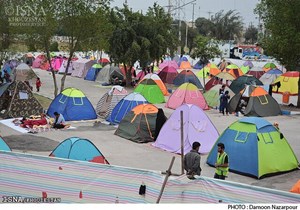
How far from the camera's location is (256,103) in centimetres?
2128

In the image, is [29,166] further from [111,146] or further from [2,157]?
[111,146]

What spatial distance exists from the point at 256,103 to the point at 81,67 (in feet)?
74.5

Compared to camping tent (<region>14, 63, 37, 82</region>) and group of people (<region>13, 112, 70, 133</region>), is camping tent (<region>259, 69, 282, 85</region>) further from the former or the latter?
group of people (<region>13, 112, 70, 133</region>)

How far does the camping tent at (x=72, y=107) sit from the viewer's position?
63.5ft

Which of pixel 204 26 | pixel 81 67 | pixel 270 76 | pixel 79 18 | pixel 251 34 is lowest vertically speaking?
pixel 270 76

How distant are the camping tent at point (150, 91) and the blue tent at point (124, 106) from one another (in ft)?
20.4

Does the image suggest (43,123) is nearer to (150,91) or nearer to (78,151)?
(78,151)

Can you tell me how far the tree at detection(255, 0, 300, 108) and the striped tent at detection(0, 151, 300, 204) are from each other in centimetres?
1719

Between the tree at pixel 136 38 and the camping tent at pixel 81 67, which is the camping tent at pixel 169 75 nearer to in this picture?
the tree at pixel 136 38

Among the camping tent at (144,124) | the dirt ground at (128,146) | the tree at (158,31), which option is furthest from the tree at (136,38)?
the camping tent at (144,124)

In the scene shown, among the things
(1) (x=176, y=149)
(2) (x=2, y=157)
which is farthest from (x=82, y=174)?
(1) (x=176, y=149)

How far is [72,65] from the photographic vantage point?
4241 cm

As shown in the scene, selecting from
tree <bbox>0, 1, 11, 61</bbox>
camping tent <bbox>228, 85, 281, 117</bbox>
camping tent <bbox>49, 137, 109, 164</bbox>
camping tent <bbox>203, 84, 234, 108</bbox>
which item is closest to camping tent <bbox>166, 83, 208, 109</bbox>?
camping tent <bbox>203, 84, 234, 108</bbox>

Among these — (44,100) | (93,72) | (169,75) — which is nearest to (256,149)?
(44,100)
